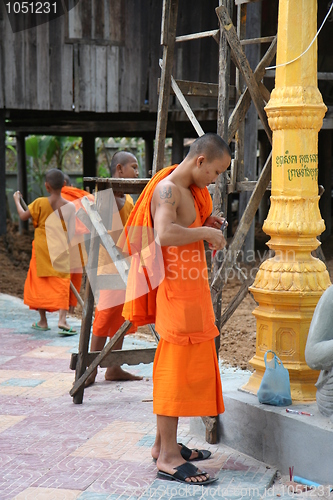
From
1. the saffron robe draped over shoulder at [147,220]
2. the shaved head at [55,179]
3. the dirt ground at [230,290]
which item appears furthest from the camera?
the shaved head at [55,179]

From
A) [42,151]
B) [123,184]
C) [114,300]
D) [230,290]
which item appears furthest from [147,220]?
[42,151]

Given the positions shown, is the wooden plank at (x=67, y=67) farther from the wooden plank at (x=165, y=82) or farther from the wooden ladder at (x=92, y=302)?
the wooden plank at (x=165, y=82)

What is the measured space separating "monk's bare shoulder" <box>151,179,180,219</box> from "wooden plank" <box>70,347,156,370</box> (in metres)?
1.94

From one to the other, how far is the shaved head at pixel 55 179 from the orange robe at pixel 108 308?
7.02 ft

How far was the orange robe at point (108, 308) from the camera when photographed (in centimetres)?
536

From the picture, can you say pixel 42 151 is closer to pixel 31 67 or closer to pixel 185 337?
pixel 31 67

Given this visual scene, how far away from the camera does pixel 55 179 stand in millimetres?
7391

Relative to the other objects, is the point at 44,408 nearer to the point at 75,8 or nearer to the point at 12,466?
Answer: the point at 12,466

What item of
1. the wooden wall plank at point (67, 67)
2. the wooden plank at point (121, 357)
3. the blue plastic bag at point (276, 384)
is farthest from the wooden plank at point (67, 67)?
the blue plastic bag at point (276, 384)

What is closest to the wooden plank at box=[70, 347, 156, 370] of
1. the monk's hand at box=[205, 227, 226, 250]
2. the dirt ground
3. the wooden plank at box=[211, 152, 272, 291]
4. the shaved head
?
the dirt ground

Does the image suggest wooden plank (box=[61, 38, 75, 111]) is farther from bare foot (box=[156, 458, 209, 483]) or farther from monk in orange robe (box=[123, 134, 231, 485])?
bare foot (box=[156, 458, 209, 483])

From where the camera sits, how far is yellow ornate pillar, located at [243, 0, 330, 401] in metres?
3.69

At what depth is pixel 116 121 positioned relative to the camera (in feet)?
42.7

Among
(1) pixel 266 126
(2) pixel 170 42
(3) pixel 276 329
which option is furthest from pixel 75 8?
(3) pixel 276 329
